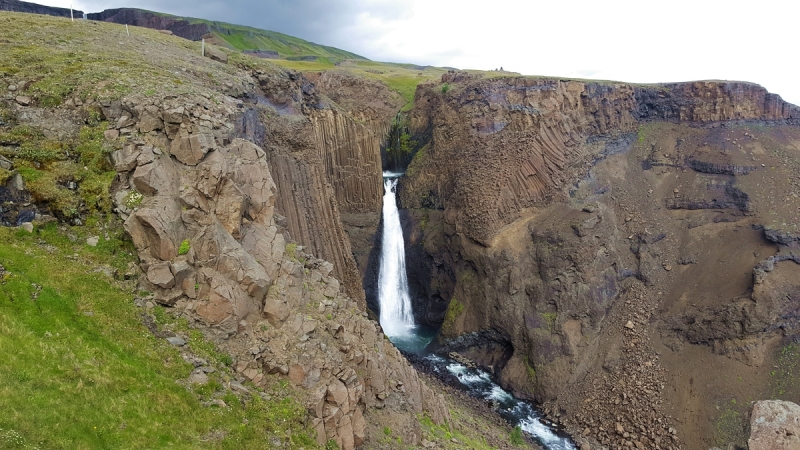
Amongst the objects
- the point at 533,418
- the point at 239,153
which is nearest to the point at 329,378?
the point at 239,153

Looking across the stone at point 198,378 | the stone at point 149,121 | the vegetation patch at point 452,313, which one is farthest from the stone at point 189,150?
the vegetation patch at point 452,313

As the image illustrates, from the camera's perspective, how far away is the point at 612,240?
112 feet

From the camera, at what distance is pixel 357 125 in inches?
1439

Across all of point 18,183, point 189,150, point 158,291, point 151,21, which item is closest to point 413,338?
point 189,150

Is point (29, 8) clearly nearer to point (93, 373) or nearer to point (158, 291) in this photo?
point (158, 291)

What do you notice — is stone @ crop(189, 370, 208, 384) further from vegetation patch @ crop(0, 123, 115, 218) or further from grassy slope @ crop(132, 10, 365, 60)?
grassy slope @ crop(132, 10, 365, 60)

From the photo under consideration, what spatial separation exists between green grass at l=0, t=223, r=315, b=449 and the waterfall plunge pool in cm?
2047

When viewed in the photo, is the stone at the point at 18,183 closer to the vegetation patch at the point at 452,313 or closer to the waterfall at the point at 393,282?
the waterfall at the point at 393,282

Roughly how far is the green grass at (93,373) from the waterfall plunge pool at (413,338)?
67.2 feet

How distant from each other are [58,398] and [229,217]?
21.8ft

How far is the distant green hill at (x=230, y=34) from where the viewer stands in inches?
3469

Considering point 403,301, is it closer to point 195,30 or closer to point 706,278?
point 706,278

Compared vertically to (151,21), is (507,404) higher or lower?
lower

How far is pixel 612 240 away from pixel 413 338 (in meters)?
17.3
